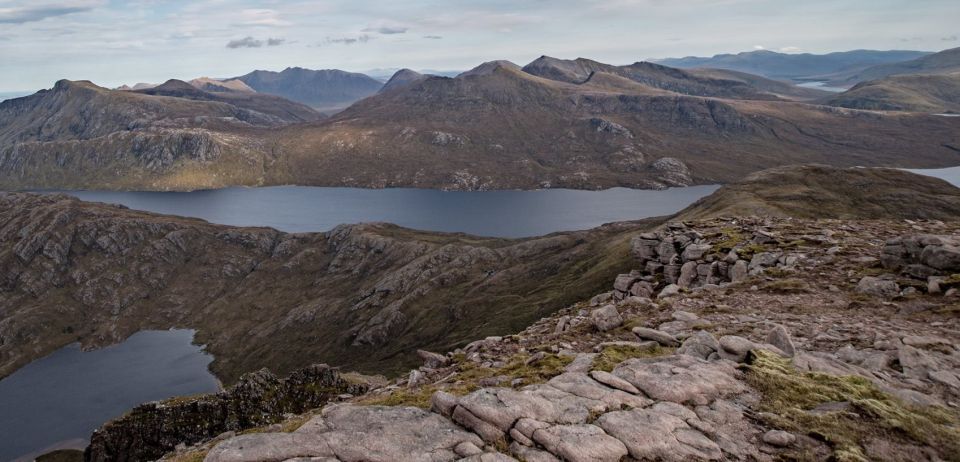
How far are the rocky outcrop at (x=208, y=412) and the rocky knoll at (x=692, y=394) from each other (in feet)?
104

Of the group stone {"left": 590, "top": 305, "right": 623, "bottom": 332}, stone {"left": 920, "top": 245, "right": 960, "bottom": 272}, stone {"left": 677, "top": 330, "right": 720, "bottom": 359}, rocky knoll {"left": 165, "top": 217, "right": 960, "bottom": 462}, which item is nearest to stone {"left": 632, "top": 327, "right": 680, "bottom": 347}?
rocky knoll {"left": 165, "top": 217, "right": 960, "bottom": 462}

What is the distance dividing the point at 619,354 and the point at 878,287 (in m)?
23.1

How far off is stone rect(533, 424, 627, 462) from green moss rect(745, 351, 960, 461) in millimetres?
6727

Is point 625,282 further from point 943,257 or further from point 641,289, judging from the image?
point 943,257

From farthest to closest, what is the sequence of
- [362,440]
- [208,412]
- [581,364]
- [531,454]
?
[208,412]
[581,364]
[362,440]
[531,454]

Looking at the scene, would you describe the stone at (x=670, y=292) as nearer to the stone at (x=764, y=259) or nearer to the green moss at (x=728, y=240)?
the stone at (x=764, y=259)

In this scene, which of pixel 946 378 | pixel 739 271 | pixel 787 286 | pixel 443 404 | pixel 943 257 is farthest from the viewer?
pixel 739 271

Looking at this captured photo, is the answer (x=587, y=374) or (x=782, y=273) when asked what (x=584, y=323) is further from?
(x=782, y=273)

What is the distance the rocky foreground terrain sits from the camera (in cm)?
1691

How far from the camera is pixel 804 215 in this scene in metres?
163

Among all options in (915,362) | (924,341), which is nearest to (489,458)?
(915,362)

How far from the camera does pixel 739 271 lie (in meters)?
44.6

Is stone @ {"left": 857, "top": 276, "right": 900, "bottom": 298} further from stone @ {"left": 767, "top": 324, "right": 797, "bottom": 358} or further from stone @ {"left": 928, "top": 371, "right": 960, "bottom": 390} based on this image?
stone @ {"left": 767, "top": 324, "right": 797, "bottom": 358}

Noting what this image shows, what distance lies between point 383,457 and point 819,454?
14.6 m
